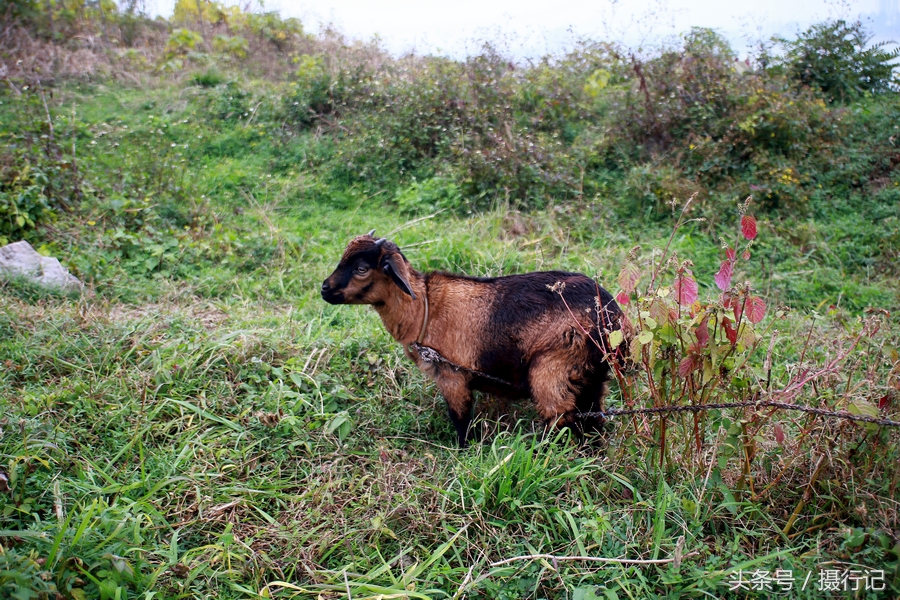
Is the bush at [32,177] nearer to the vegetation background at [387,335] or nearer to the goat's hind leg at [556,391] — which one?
the vegetation background at [387,335]

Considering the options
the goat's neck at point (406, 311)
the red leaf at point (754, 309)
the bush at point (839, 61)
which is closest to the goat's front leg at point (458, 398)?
the goat's neck at point (406, 311)

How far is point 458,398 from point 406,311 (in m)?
0.68

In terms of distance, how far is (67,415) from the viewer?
3777 millimetres

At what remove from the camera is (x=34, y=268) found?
5.41 m

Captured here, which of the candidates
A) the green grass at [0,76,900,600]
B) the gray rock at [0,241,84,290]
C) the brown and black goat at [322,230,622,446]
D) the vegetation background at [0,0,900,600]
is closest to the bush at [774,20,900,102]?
the vegetation background at [0,0,900,600]

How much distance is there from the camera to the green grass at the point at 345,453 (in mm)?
2754

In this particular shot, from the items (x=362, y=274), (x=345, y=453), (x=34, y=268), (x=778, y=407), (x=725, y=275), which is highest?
(x=725, y=275)

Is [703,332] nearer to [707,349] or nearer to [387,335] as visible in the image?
[707,349]

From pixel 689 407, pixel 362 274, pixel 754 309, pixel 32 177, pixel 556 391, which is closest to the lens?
pixel 754 309

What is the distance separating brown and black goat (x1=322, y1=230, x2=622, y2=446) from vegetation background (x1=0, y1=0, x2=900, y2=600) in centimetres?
25

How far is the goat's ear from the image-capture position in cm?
386

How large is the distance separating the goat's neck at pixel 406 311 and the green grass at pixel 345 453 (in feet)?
1.47

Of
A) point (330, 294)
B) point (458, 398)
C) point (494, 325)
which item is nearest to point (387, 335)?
point (330, 294)

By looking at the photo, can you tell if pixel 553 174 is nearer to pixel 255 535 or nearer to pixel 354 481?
pixel 354 481
